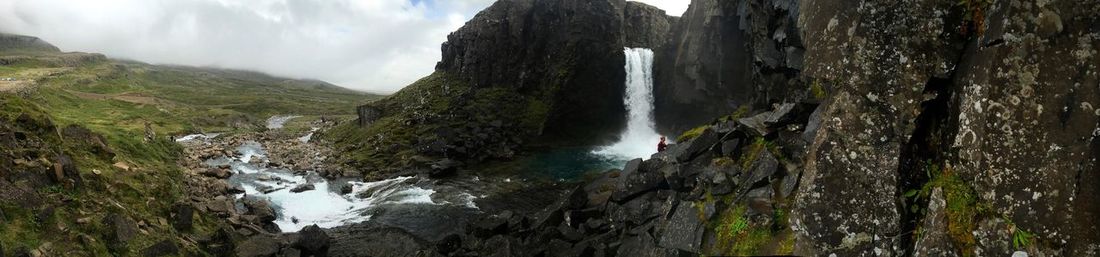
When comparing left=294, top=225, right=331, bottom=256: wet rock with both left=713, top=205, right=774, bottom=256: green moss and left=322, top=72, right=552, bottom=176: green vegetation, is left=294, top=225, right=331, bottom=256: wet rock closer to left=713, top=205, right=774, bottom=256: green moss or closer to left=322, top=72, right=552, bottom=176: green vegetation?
left=713, top=205, right=774, bottom=256: green moss

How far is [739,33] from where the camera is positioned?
174 ft

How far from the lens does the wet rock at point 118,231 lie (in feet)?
57.0

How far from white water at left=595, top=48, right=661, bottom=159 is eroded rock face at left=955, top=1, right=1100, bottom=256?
57.1 meters

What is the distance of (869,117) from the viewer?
9680 millimetres

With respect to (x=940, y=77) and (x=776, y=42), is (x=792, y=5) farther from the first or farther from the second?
(x=940, y=77)

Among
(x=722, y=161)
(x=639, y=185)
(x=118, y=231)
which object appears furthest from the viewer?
(x=639, y=185)

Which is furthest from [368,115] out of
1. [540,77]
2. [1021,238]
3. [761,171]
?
[1021,238]

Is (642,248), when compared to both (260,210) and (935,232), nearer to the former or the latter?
(935,232)

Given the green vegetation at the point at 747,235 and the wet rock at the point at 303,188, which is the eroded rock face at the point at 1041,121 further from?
the wet rock at the point at 303,188

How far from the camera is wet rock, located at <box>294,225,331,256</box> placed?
23.6 metres

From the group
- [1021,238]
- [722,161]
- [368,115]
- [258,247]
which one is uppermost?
[1021,238]

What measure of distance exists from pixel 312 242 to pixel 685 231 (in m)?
17.3

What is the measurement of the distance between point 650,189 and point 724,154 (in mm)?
3807

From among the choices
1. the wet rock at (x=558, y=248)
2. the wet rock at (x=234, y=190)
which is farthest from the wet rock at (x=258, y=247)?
the wet rock at (x=234, y=190)
